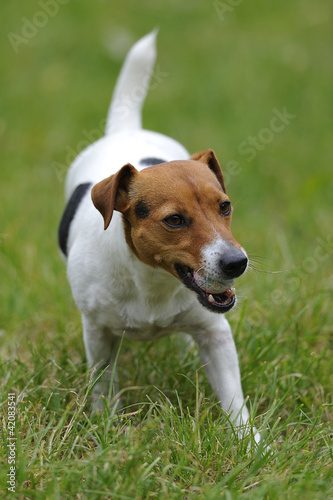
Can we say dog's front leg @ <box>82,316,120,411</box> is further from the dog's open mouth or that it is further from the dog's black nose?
the dog's black nose

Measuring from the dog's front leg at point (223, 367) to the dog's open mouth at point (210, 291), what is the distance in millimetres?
524

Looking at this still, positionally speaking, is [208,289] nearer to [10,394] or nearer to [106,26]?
[10,394]

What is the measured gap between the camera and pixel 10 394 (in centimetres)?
371

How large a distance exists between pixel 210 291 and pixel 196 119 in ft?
19.1

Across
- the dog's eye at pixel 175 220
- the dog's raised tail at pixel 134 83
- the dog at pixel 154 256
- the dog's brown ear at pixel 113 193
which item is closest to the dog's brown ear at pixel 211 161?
the dog at pixel 154 256

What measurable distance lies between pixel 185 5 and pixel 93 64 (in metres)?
2.42

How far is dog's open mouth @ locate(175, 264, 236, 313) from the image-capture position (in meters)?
3.22

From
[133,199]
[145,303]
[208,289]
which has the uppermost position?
[133,199]

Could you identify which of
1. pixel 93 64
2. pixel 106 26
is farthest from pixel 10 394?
pixel 106 26

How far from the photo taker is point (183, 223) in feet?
10.6

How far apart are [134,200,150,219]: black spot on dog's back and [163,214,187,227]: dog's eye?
0.15 meters

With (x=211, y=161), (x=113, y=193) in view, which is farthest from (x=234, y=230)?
(x=113, y=193)

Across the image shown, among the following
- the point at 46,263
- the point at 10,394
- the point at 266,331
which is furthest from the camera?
the point at 46,263

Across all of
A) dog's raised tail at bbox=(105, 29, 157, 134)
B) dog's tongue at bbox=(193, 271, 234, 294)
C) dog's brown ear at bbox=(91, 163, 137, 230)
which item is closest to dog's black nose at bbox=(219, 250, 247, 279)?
dog's tongue at bbox=(193, 271, 234, 294)
